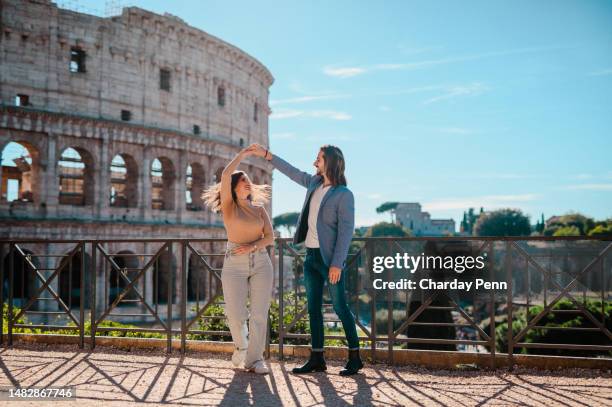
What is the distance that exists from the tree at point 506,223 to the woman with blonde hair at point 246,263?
70.2 m

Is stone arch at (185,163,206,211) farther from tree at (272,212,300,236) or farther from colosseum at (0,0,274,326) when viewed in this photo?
tree at (272,212,300,236)

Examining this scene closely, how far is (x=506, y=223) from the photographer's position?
236ft

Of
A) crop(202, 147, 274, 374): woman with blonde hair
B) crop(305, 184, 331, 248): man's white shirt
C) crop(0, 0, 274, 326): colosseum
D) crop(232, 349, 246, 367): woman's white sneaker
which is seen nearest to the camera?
crop(305, 184, 331, 248): man's white shirt

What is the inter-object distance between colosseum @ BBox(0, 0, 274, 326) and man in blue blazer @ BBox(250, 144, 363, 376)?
18.3 metres

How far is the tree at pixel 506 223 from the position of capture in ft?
237

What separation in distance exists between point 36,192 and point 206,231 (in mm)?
8791

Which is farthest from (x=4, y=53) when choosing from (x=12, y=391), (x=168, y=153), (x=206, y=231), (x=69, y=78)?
(x=12, y=391)

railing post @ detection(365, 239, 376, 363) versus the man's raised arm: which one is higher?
the man's raised arm

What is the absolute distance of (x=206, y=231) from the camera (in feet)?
103

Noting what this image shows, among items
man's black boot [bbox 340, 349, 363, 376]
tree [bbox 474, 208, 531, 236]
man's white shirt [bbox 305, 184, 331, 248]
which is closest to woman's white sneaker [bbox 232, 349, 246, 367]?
man's black boot [bbox 340, 349, 363, 376]

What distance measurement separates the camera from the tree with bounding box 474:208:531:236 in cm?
7231

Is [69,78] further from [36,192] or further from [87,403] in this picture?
[87,403]

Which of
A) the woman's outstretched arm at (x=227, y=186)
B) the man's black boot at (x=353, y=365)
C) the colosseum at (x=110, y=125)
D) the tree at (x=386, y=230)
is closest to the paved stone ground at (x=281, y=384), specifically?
the man's black boot at (x=353, y=365)

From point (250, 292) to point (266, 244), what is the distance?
18.0 inches
